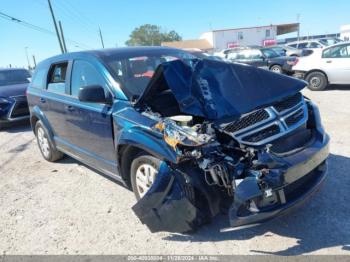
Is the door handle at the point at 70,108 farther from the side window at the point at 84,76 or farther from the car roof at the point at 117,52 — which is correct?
the car roof at the point at 117,52

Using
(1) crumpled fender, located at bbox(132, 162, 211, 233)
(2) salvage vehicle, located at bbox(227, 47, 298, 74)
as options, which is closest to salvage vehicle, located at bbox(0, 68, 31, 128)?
(1) crumpled fender, located at bbox(132, 162, 211, 233)

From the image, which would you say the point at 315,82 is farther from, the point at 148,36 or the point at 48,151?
the point at 148,36

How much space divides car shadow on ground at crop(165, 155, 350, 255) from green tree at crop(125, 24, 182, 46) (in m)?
93.9

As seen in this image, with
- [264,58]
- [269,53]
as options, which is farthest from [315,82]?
[269,53]

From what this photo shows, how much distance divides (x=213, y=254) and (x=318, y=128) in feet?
5.57

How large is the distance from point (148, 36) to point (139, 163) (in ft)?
315

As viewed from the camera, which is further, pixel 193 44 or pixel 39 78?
pixel 193 44

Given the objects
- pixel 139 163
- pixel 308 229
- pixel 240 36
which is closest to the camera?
pixel 308 229

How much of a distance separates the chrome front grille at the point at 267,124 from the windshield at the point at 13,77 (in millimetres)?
9484

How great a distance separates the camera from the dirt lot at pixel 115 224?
296 centimetres

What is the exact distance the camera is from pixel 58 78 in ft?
16.2

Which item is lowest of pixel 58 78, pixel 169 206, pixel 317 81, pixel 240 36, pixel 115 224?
pixel 115 224

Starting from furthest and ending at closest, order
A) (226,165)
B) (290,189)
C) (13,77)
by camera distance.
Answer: (13,77), (290,189), (226,165)

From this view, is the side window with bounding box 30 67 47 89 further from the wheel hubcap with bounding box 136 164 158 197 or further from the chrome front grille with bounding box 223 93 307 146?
the chrome front grille with bounding box 223 93 307 146
